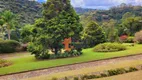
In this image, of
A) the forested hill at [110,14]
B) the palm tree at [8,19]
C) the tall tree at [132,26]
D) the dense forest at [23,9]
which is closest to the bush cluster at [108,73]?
the palm tree at [8,19]

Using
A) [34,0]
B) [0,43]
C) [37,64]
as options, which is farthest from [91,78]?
[34,0]

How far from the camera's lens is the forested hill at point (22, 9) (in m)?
45.2

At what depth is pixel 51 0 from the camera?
17141 mm

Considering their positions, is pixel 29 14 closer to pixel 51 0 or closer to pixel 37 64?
pixel 51 0

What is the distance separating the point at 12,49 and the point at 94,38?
28.3 ft

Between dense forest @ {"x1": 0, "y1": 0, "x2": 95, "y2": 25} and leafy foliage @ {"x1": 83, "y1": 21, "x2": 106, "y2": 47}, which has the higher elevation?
dense forest @ {"x1": 0, "y1": 0, "x2": 95, "y2": 25}

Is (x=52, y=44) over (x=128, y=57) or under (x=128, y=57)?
over

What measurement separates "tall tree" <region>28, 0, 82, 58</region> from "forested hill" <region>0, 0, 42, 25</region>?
28.4 metres

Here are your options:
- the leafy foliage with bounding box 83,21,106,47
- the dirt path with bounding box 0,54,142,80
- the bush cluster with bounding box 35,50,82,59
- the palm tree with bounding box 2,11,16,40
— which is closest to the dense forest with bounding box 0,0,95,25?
the palm tree with bounding box 2,11,16,40

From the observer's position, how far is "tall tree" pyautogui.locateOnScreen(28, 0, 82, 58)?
16.3 meters

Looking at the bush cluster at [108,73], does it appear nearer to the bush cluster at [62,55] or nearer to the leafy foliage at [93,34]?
the bush cluster at [62,55]

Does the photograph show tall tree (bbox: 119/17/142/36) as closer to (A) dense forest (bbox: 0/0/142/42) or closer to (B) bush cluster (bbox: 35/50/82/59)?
(A) dense forest (bbox: 0/0/142/42)

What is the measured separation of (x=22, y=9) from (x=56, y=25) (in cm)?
3387

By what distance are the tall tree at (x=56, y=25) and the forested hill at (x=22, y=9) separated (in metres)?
28.4
